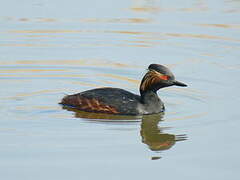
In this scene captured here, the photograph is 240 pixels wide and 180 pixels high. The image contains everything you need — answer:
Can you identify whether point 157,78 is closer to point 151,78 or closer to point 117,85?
point 151,78

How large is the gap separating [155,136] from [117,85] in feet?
10.0

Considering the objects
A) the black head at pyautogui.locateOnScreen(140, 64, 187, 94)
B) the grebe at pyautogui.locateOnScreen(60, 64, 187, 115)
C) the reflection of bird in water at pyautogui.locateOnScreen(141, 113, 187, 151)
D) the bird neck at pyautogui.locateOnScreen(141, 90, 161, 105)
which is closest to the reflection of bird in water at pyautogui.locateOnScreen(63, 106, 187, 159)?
the reflection of bird in water at pyautogui.locateOnScreen(141, 113, 187, 151)

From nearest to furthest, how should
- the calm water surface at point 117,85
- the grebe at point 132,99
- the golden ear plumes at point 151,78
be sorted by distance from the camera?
the calm water surface at point 117,85, the grebe at point 132,99, the golden ear plumes at point 151,78

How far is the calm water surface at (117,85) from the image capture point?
33.5 feet

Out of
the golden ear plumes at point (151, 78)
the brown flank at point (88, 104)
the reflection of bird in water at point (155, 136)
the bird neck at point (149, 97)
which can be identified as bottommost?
the reflection of bird in water at point (155, 136)

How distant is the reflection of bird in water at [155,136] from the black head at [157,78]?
592 millimetres

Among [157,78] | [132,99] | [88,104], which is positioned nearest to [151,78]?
[157,78]

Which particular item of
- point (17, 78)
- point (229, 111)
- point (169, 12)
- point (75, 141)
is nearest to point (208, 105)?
point (229, 111)

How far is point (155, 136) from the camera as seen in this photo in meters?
11.9

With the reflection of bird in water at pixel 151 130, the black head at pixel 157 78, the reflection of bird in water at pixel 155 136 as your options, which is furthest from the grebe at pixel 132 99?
the reflection of bird in water at pixel 155 136

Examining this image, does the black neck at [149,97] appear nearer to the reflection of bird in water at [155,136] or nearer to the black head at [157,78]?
the black head at [157,78]

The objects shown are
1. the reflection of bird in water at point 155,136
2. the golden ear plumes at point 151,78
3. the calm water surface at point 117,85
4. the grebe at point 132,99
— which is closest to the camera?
the calm water surface at point 117,85

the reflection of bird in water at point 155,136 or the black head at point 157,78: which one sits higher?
the black head at point 157,78

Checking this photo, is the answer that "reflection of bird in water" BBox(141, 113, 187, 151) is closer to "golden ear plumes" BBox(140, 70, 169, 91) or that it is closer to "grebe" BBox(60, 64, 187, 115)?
"grebe" BBox(60, 64, 187, 115)
